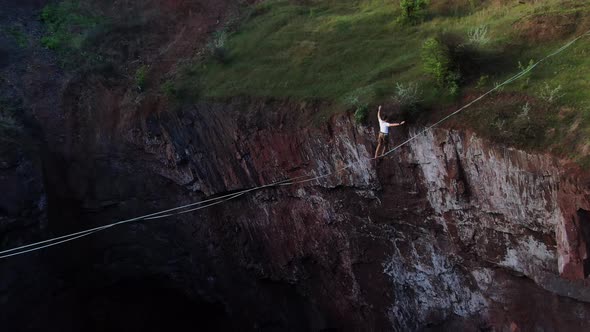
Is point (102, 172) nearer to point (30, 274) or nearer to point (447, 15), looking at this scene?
point (30, 274)

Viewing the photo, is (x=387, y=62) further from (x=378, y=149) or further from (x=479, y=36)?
(x=378, y=149)

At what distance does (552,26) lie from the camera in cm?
1003

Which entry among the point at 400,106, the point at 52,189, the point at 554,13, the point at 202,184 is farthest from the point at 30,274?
the point at 554,13

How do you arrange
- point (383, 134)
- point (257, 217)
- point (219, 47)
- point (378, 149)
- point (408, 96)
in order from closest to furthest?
1. point (383, 134)
2. point (408, 96)
3. point (378, 149)
4. point (257, 217)
5. point (219, 47)

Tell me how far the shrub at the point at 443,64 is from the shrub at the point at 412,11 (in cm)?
240

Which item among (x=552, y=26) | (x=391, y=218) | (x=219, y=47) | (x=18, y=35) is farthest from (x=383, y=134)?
(x=18, y=35)

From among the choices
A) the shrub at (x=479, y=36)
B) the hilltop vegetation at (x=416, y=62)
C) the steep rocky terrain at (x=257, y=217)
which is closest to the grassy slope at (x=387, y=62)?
the hilltop vegetation at (x=416, y=62)

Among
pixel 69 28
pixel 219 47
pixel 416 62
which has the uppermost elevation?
pixel 69 28

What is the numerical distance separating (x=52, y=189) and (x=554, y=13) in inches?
490

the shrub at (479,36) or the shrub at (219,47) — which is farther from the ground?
the shrub at (219,47)

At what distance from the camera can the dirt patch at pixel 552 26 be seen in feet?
32.6

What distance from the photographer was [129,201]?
45.9 ft

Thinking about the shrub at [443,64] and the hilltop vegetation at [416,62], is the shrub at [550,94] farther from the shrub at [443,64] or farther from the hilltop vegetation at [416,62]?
the shrub at [443,64]

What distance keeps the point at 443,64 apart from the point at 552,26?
2391 millimetres
